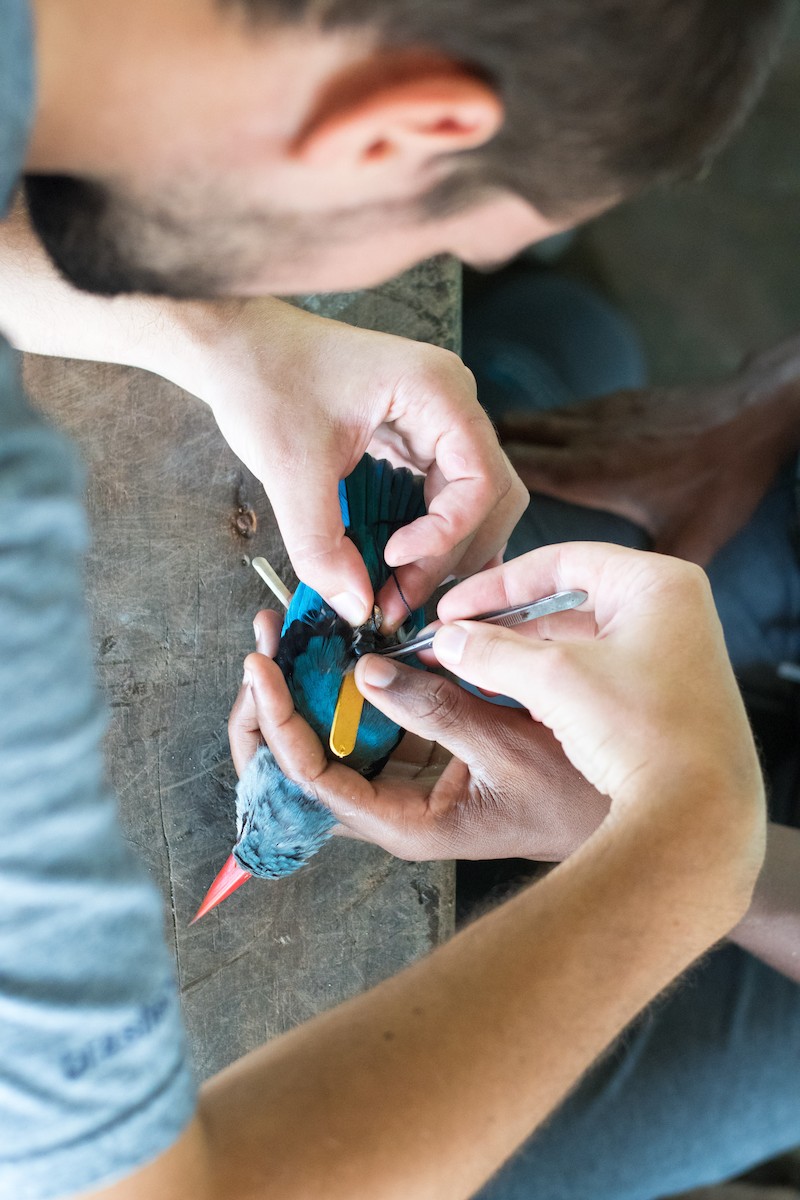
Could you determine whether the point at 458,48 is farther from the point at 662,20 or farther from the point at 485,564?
the point at 485,564

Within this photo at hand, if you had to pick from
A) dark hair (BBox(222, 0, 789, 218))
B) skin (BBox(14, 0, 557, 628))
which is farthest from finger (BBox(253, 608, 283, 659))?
dark hair (BBox(222, 0, 789, 218))

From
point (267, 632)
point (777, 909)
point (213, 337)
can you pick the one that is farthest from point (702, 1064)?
point (213, 337)

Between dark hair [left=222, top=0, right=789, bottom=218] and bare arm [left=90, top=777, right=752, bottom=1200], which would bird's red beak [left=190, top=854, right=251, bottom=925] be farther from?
dark hair [left=222, top=0, right=789, bottom=218]

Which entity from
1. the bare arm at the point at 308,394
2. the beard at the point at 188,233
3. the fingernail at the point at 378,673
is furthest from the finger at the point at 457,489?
the beard at the point at 188,233

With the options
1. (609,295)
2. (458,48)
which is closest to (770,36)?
(458,48)

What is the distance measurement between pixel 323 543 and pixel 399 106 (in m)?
0.47

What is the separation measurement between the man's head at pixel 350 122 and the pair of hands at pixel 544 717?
1.00 feet

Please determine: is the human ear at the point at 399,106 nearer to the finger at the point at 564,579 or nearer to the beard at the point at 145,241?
the beard at the point at 145,241

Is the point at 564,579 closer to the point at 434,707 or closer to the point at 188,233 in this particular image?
the point at 434,707

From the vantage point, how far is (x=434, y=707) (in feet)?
2.71

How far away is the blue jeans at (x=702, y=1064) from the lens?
3.47 ft

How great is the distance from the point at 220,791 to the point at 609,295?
1663mm

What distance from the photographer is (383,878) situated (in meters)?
1.15

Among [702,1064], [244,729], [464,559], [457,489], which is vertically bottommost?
[702,1064]
